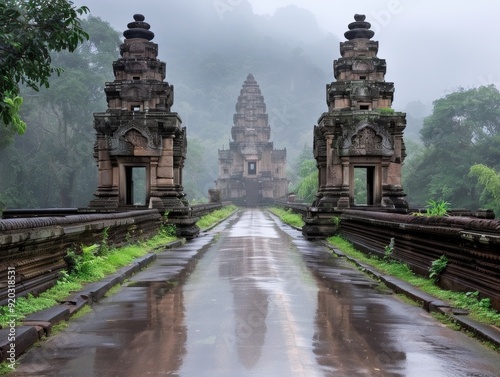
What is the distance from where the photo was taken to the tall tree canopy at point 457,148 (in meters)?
58.1

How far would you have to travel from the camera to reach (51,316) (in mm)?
6605

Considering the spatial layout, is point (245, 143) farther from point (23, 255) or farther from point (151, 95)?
point (23, 255)

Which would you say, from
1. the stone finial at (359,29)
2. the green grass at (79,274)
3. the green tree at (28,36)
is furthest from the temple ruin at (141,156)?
the green tree at (28,36)

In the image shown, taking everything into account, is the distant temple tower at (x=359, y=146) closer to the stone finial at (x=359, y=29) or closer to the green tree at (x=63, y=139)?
the stone finial at (x=359, y=29)

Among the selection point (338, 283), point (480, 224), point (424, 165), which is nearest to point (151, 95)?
point (338, 283)

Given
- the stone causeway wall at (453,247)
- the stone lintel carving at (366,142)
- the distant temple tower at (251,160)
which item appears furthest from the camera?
the distant temple tower at (251,160)

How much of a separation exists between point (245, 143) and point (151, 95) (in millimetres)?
73847

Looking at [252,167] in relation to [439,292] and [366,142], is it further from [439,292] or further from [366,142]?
[439,292]

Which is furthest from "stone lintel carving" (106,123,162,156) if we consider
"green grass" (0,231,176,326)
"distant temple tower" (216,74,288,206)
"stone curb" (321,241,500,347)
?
"distant temple tower" (216,74,288,206)

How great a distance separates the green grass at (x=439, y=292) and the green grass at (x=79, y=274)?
533 cm

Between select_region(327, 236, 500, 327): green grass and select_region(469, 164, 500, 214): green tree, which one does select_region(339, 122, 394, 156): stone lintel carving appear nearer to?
select_region(327, 236, 500, 327): green grass

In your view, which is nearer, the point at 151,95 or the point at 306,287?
the point at 306,287

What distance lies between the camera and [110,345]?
19.6ft

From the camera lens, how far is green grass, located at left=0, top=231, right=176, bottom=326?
6.84 meters
